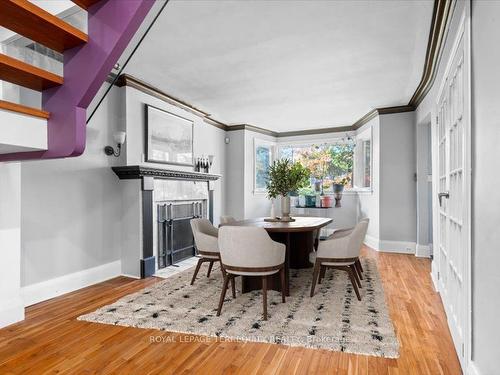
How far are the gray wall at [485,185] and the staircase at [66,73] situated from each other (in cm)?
144

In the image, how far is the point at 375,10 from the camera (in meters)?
2.38

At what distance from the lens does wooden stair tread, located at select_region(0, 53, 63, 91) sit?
1.05m

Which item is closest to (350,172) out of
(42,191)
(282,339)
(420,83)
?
(420,83)

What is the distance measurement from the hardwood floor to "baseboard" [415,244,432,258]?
7.48 feet

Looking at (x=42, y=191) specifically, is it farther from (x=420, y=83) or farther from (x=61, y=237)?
(x=420, y=83)

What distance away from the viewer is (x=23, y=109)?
117cm

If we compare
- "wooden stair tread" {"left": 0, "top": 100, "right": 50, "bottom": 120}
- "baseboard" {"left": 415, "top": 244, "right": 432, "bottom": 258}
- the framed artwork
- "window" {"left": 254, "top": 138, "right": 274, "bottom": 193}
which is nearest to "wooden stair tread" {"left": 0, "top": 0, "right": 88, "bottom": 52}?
"wooden stair tread" {"left": 0, "top": 100, "right": 50, "bottom": 120}

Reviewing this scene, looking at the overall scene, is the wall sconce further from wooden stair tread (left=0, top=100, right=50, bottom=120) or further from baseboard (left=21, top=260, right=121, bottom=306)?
wooden stair tread (left=0, top=100, right=50, bottom=120)

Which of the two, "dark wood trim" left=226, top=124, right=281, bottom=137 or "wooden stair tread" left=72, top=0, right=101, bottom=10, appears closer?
"wooden stair tread" left=72, top=0, right=101, bottom=10

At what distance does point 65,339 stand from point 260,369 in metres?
1.41

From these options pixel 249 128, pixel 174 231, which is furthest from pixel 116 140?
pixel 249 128

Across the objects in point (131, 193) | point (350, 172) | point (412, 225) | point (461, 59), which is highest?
point (461, 59)

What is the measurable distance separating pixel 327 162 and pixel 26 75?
6167 mm

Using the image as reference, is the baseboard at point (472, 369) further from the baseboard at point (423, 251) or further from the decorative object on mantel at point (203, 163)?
the decorative object on mantel at point (203, 163)
